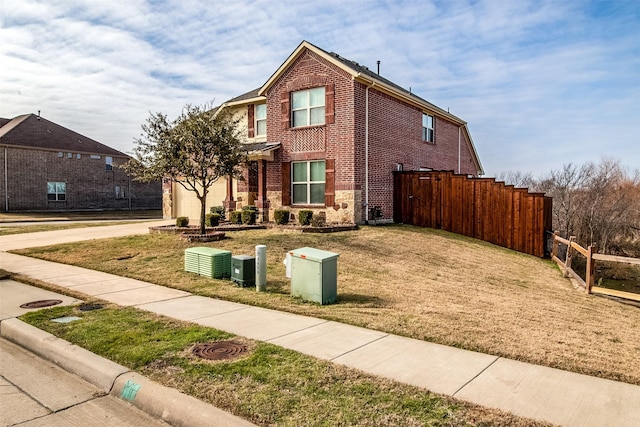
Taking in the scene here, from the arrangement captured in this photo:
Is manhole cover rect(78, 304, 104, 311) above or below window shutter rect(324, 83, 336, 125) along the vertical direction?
below

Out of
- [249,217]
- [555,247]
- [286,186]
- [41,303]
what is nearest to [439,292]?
[41,303]

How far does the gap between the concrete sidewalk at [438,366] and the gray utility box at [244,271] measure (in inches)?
51.0

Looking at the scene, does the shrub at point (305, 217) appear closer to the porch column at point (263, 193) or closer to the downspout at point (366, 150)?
the downspout at point (366, 150)

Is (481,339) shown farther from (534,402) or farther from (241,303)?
(241,303)

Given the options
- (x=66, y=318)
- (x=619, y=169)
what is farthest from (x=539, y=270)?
(x=619, y=169)

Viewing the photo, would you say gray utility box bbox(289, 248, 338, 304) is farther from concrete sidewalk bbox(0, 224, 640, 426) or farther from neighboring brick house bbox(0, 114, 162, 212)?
neighboring brick house bbox(0, 114, 162, 212)

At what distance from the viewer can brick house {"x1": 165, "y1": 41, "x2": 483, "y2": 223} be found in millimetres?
17438

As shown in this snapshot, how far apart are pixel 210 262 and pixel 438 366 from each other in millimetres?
6354

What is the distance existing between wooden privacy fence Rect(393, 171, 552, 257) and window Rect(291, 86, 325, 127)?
452cm

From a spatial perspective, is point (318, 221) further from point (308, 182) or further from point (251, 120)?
point (251, 120)

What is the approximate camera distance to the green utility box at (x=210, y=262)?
9758 millimetres

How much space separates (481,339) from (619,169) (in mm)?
36676

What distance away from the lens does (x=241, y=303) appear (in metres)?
7.61

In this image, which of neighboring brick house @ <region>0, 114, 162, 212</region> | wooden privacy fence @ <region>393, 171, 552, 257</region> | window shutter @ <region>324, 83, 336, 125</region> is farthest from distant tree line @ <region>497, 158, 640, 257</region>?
neighboring brick house @ <region>0, 114, 162, 212</region>
